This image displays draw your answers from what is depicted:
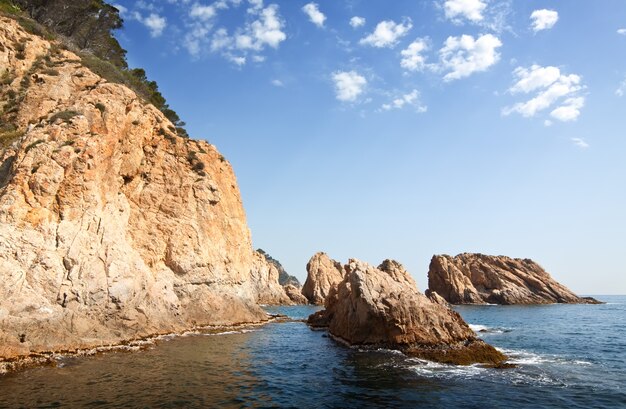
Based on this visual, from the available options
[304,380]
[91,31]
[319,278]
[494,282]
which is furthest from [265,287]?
[304,380]

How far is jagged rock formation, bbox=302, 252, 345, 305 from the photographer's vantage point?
364 ft

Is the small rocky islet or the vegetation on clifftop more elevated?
the vegetation on clifftop

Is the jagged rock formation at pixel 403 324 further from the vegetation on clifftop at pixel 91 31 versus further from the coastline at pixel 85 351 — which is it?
the vegetation on clifftop at pixel 91 31

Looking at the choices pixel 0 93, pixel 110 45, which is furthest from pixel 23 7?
pixel 0 93

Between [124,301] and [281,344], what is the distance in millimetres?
12864

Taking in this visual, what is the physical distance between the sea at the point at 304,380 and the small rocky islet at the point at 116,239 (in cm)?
321

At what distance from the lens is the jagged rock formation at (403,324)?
85.2 feet

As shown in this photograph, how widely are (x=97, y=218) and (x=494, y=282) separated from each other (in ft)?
341

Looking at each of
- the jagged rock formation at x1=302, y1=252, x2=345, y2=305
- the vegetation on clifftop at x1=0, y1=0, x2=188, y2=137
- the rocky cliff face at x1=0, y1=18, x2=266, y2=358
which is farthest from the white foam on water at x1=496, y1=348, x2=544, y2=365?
the jagged rock formation at x1=302, y1=252, x2=345, y2=305

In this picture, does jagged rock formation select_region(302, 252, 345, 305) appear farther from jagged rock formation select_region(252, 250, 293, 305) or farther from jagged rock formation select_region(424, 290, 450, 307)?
jagged rock formation select_region(424, 290, 450, 307)

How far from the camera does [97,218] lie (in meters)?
30.6

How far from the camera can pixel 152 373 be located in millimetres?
19891

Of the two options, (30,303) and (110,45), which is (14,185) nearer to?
(30,303)

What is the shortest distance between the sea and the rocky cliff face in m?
4.32
